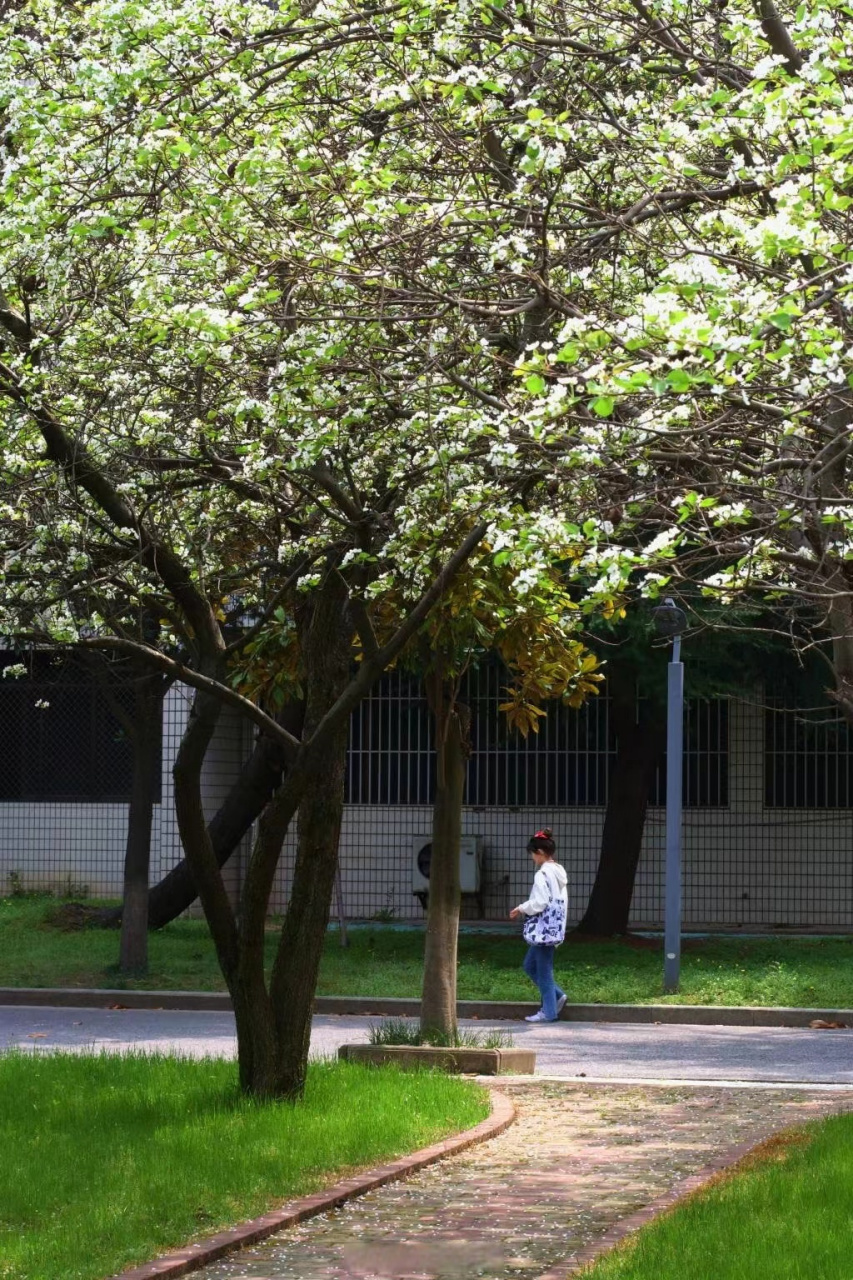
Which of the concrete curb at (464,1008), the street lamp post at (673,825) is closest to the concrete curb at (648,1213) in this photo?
the concrete curb at (464,1008)

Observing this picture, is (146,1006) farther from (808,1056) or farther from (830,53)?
(830,53)

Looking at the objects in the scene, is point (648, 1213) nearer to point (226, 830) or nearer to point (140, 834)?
point (140, 834)

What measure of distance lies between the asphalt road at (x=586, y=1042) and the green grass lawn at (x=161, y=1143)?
199 centimetres

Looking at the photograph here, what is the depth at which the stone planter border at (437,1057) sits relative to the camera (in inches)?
446

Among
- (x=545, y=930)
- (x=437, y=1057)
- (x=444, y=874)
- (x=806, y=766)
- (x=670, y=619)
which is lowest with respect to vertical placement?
(x=437, y=1057)

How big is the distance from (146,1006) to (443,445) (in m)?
9.82

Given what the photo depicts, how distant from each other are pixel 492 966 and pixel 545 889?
334 centimetres

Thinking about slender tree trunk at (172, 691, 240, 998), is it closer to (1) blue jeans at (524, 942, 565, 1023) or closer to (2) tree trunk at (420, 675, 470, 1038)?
(2) tree trunk at (420, 675, 470, 1038)

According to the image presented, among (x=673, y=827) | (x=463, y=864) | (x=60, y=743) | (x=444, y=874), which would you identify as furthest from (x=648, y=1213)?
(x=60, y=743)

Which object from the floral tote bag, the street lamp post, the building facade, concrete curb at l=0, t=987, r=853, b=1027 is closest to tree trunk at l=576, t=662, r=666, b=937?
the building facade

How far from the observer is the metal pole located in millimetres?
16281

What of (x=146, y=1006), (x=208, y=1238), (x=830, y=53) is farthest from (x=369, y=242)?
(x=146, y=1006)

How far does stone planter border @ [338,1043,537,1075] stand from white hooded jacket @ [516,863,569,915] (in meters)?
3.40

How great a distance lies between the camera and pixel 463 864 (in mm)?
23188
